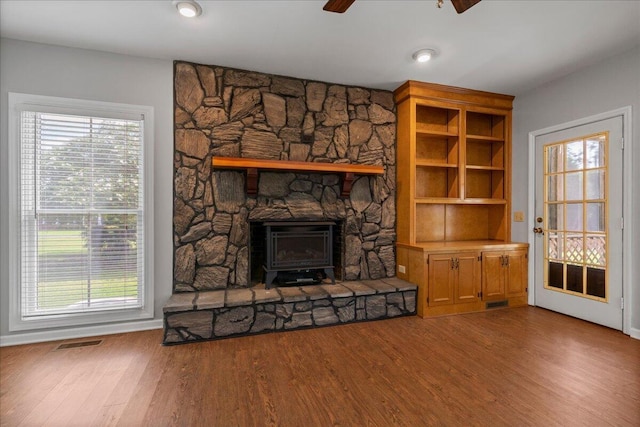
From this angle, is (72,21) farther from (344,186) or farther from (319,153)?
(344,186)

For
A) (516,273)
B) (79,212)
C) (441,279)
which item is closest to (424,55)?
(441,279)

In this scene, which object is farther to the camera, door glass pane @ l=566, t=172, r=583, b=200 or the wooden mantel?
door glass pane @ l=566, t=172, r=583, b=200

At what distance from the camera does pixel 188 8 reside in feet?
7.04

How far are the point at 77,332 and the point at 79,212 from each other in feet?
3.66

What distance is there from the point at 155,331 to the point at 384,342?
2.21 meters

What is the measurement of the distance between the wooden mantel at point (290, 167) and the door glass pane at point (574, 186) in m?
2.05

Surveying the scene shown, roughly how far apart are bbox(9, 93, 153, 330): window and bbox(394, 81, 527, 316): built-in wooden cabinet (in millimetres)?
2821

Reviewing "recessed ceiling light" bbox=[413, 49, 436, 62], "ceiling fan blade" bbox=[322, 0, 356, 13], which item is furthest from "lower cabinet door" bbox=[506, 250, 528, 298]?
"ceiling fan blade" bbox=[322, 0, 356, 13]

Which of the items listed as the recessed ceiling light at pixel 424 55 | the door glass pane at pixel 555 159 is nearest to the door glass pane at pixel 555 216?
the door glass pane at pixel 555 159

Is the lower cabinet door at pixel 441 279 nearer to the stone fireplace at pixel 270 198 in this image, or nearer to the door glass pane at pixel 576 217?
the stone fireplace at pixel 270 198

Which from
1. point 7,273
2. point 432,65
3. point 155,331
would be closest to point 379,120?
point 432,65

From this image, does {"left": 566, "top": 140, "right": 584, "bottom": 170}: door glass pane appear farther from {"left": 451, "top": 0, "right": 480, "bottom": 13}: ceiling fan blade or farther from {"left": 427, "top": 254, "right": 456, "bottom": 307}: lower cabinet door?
{"left": 451, "top": 0, "right": 480, "bottom": 13}: ceiling fan blade

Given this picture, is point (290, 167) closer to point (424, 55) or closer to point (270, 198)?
point (270, 198)

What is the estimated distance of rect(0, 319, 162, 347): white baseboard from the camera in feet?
8.36
